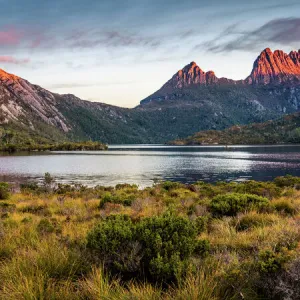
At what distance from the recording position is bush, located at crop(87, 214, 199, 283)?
5.59 metres

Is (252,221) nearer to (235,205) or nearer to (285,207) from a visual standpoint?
(235,205)

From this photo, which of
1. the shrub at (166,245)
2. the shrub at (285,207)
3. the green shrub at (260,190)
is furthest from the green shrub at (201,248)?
the green shrub at (260,190)

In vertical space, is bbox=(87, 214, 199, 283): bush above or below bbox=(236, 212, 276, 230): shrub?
above

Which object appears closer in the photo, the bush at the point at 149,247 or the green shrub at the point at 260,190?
the bush at the point at 149,247

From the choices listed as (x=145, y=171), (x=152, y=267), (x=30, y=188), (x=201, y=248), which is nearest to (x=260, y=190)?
(x=201, y=248)

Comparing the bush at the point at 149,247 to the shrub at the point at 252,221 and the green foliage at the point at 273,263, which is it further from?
the shrub at the point at 252,221

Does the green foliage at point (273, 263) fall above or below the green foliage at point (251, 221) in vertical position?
above

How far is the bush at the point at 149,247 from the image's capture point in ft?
18.4

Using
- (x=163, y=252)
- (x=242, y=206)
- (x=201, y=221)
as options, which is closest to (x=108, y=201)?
(x=242, y=206)

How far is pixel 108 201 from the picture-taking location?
69.3ft

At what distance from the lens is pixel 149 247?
6.14m

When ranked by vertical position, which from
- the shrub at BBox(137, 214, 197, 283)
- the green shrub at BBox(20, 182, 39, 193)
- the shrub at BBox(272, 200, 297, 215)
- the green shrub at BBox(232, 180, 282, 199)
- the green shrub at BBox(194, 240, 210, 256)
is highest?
the shrub at BBox(137, 214, 197, 283)

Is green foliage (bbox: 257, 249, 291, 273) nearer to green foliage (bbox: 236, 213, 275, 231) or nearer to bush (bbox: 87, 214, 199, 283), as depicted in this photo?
bush (bbox: 87, 214, 199, 283)

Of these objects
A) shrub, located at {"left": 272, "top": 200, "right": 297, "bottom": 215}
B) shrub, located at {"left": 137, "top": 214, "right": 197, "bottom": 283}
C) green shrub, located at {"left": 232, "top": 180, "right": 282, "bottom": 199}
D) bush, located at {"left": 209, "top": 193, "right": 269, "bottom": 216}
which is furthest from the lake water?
shrub, located at {"left": 137, "top": 214, "right": 197, "bottom": 283}
